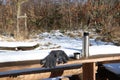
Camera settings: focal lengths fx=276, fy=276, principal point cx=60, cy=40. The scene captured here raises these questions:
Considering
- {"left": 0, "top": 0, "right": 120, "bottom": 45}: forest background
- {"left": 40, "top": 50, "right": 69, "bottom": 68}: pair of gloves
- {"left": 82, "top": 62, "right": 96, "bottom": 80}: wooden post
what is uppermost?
{"left": 0, "top": 0, "right": 120, "bottom": 45}: forest background

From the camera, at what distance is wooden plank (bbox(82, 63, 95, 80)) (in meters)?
3.04

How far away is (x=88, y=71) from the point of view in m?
3.09

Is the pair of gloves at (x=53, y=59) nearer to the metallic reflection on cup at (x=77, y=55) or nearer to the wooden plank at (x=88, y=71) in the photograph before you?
the metallic reflection on cup at (x=77, y=55)

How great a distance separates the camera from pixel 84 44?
3021 millimetres

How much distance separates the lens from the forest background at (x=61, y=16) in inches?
475

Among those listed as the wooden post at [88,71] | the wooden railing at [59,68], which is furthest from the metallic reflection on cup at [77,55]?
the wooden post at [88,71]

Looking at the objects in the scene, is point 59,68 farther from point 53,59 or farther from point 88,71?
point 53,59

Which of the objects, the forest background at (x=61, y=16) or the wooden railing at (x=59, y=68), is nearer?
the wooden railing at (x=59, y=68)

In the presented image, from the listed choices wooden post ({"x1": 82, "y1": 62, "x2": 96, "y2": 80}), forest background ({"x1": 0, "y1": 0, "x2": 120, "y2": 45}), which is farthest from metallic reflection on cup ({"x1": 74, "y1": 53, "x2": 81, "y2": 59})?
forest background ({"x1": 0, "y1": 0, "x2": 120, "y2": 45})

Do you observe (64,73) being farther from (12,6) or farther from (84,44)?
(12,6)

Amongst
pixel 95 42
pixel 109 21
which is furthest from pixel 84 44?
pixel 109 21

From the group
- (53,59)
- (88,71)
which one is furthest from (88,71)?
(53,59)

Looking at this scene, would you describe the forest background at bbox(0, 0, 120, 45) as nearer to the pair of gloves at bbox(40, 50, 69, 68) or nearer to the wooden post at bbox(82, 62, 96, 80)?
the wooden post at bbox(82, 62, 96, 80)

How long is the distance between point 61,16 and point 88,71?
1084 centimetres
